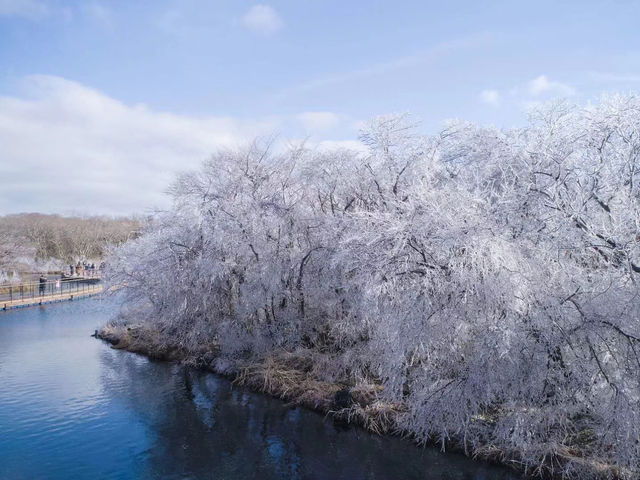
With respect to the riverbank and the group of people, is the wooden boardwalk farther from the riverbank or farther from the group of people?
the riverbank

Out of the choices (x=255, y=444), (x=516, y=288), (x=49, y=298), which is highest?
(x=516, y=288)

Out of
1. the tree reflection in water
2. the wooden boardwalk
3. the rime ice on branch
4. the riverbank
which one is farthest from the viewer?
the wooden boardwalk

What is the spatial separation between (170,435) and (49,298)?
2951 cm

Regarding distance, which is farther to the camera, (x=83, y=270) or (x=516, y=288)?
(x=83, y=270)

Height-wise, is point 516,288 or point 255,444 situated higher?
point 516,288

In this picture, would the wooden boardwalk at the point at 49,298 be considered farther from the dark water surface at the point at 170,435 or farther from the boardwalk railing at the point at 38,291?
the dark water surface at the point at 170,435

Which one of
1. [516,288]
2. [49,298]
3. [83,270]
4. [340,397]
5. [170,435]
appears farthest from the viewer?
[83,270]

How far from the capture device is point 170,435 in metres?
13.4

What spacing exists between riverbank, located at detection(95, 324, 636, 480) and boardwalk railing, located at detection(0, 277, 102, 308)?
1769 cm

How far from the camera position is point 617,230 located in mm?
9594

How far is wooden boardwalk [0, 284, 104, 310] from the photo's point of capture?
3430 centimetres

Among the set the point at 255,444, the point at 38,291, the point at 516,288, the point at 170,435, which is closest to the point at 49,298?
the point at 38,291

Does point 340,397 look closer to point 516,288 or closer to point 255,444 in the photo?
point 255,444

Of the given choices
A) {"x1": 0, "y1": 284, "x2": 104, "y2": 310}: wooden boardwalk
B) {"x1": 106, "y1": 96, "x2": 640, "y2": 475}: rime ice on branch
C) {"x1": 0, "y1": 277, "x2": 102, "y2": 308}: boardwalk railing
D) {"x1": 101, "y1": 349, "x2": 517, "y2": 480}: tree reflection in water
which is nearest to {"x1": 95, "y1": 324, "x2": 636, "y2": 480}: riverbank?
{"x1": 106, "y1": 96, "x2": 640, "y2": 475}: rime ice on branch
